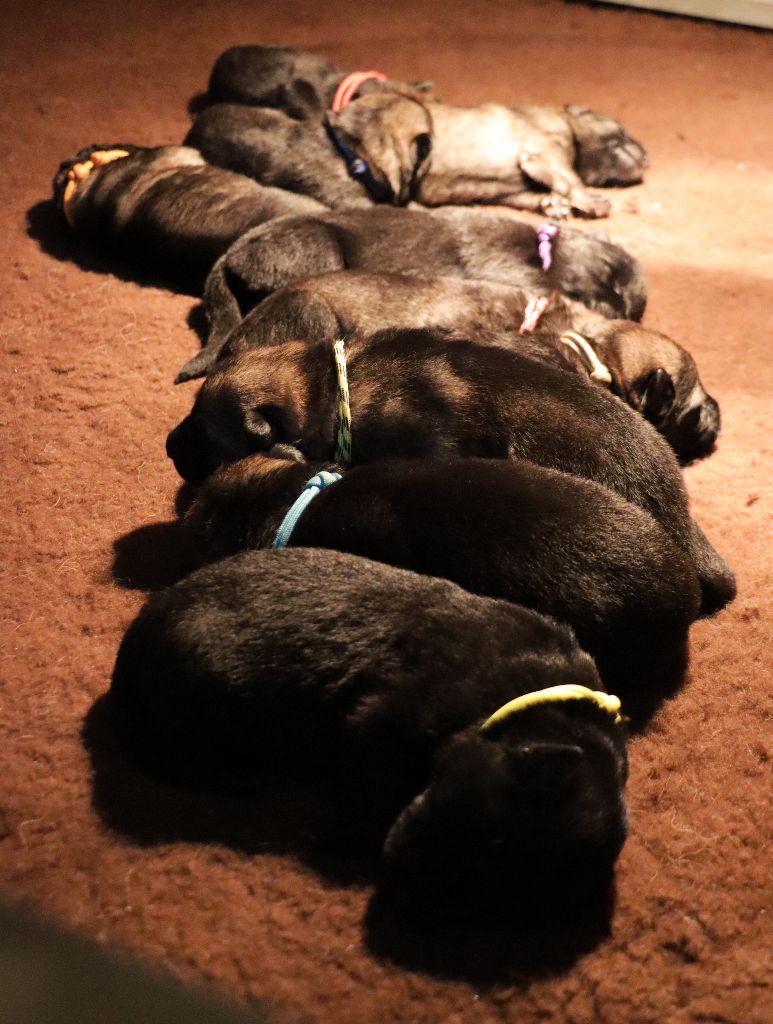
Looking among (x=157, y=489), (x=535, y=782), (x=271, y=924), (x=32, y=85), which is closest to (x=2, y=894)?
(x=535, y=782)

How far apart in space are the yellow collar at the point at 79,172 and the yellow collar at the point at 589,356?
7.20 ft

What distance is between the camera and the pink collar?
16.4 ft

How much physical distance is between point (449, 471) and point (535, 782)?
0.85m

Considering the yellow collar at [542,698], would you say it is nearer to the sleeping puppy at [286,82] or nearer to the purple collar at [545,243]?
the purple collar at [545,243]

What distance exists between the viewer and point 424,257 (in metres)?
3.92

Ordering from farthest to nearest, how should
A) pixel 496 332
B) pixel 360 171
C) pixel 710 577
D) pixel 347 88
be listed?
pixel 347 88 < pixel 360 171 < pixel 496 332 < pixel 710 577

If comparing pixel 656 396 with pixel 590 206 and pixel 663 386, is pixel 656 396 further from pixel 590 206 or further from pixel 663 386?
pixel 590 206

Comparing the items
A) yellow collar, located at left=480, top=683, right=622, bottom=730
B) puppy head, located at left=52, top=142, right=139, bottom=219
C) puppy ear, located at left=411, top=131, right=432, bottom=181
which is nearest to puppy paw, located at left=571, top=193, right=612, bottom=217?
puppy ear, located at left=411, top=131, right=432, bottom=181

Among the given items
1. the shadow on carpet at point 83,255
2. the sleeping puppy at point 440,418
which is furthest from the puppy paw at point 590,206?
the sleeping puppy at point 440,418

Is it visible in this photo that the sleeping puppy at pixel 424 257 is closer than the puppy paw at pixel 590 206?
Yes

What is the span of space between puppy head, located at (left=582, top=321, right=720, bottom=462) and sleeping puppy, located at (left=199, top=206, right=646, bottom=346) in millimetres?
458

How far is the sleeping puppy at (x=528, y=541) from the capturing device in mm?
2354

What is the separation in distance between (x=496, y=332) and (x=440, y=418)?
0.74m

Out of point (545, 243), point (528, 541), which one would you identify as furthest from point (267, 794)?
point (545, 243)
